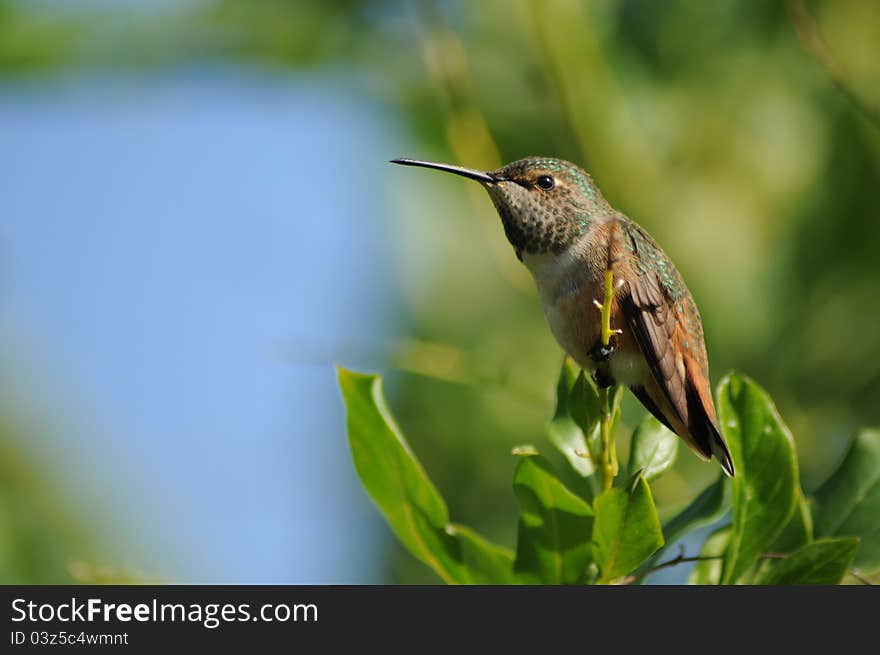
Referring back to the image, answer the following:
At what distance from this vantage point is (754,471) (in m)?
1.51

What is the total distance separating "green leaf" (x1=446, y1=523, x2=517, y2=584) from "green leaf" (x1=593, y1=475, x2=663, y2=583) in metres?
0.14

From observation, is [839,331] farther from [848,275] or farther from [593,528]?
[593,528]

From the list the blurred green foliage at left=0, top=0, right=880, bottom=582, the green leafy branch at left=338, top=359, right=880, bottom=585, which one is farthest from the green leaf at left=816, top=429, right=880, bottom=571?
the blurred green foliage at left=0, top=0, right=880, bottom=582

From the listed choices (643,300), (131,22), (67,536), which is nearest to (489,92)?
(131,22)

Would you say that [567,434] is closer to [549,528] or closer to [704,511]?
[549,528]

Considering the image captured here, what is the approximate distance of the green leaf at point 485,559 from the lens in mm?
1485

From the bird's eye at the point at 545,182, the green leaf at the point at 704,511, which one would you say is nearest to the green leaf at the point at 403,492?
the green leaf at the point at 704,511

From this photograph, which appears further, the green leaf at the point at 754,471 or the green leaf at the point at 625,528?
the green leaf at the point at 754,471

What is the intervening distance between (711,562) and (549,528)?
0.37 m

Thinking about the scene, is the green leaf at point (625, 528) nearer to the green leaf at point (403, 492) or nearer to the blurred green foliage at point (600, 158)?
the green leaf at point (403, 492)

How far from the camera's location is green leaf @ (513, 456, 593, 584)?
1.41m

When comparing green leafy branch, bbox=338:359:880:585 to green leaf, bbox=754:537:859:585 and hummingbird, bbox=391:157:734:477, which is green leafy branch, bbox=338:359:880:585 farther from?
hummingbird, bbox=391:157:734:477

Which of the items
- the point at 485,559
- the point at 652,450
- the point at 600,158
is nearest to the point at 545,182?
the point at 600,158
